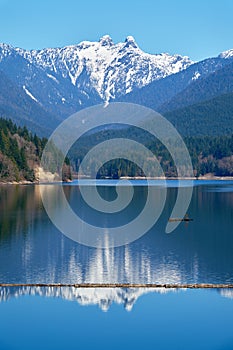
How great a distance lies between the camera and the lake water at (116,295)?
3588cm

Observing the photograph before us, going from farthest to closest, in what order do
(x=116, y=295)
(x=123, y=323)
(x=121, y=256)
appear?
(x=121, y=256) → (x=116, y=295) → (x=123, y=323)

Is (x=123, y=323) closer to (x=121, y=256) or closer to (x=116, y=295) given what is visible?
(x=116, y=295)

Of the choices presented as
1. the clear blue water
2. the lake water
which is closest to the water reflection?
the lake water

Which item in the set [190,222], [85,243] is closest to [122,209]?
[190,222]

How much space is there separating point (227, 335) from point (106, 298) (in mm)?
10910

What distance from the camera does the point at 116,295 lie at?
145 feet

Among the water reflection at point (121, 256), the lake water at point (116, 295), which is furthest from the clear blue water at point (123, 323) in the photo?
the water reflection at point (121, 256)

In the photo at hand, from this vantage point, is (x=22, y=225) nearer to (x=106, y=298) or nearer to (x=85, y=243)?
(x=85, y=243)

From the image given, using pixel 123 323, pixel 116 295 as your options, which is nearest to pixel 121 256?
pixel 116 295

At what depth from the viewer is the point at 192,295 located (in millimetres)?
44531

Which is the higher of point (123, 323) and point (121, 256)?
point (121, 256)

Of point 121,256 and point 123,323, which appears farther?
point 121,256

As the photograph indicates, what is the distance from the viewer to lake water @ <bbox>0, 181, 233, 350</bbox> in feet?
118

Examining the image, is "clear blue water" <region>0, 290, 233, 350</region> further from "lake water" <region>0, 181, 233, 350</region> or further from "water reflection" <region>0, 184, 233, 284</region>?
"water reflection" <region>0, 184, 233, 284</region>
